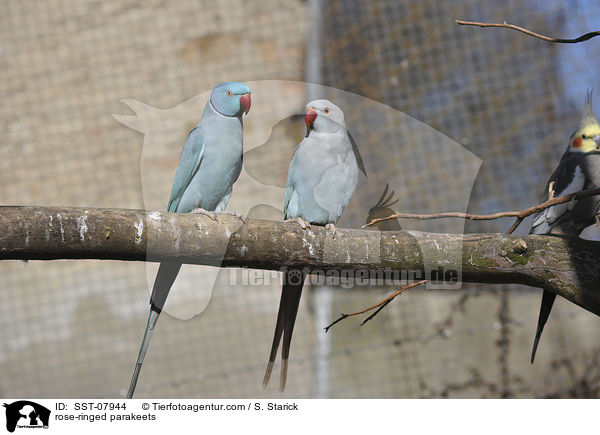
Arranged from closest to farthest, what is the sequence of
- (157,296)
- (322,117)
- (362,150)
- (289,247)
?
(289,247) < (157,296) < (322,117) < (362,150)

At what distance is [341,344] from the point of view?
1.87m

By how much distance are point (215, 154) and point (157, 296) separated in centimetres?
30

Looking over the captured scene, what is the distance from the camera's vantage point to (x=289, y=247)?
2.64 ft

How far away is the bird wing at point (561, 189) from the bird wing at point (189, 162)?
28.9 inches

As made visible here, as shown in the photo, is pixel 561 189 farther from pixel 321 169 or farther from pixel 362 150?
pixel 362 150

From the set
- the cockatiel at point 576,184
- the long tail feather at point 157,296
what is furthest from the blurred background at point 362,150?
the long tail feather at point 157,296

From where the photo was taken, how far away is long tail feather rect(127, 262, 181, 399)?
3.03 feet

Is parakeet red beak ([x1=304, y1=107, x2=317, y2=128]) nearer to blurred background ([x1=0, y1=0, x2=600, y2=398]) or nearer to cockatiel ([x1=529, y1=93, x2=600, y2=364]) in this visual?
cockatiel ([x1=529, y1=93, x2=600, y2=364])

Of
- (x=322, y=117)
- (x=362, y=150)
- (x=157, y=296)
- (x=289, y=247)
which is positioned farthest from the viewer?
(x=362, y=150)

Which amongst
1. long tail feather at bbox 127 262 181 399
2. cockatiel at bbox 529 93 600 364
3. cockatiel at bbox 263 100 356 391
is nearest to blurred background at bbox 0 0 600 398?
cockatiel at bbox 529 93 600 364

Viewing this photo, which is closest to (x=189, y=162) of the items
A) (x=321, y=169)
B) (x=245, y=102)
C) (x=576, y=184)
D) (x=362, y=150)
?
(x=245, y=102)

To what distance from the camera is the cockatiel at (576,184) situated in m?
1.10

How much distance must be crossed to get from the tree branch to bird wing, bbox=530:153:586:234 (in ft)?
0.89
